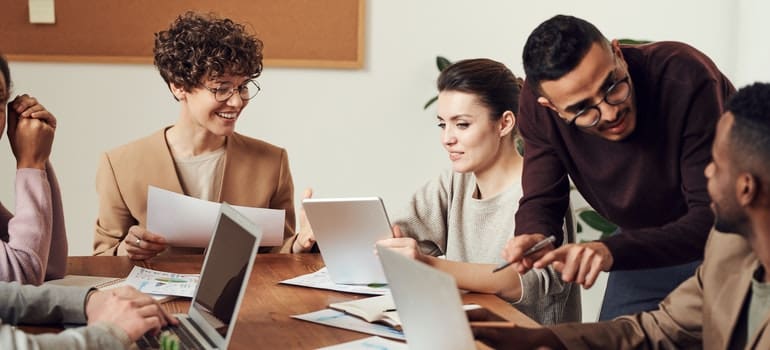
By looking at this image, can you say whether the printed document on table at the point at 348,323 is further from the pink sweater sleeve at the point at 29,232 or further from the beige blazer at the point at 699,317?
the pink sweater sleeve at the point at 29,232

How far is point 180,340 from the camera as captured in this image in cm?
180

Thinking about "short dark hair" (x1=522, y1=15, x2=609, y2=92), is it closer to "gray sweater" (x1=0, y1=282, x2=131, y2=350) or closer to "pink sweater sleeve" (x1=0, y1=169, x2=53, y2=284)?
"gray sweater" (x1=0, y1=282, x2=131, y2=350)

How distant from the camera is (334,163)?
13.5ft

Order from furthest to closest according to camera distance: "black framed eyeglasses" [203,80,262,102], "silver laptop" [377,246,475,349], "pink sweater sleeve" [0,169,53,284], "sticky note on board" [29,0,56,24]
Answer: "sticky note on board" [29,0,56,24] → "black framed eyeglasses" [203,80,262,102] → "pink sweater sleeve" [0,169,53,284] → "silver laptop" [377,246,475,349]

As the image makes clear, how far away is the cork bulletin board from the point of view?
3.80 metres

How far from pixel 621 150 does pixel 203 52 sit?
4.06 ft

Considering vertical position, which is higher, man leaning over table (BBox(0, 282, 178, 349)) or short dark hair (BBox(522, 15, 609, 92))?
short dark hair (BBox(522, 15, 609, 92))

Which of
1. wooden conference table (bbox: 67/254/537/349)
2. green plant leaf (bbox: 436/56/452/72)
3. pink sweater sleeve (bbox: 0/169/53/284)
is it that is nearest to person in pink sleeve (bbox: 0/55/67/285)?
pink sweater sleeve (bbox: 0/169/53/284)

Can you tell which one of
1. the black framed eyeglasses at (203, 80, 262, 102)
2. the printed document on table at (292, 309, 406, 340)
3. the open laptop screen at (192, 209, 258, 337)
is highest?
the black framed eyeglasses at (203, 80, 262, 102)

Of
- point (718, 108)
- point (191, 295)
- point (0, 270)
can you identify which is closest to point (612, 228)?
point (718, 108)

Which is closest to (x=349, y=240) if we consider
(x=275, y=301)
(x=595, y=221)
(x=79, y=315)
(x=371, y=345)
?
(x=275, y=301)

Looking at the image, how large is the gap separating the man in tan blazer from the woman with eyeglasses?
1.31 m

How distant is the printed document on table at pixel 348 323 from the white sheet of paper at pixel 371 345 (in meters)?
0.04

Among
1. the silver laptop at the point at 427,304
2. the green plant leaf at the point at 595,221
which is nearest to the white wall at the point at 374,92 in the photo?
the green plant leaf at the point at 595,221
